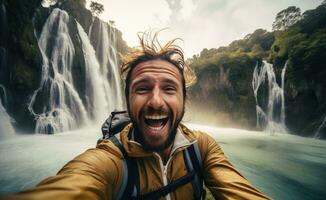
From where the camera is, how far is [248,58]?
33.4 metres

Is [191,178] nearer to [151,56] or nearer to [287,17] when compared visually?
[151,56]

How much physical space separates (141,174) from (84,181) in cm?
49

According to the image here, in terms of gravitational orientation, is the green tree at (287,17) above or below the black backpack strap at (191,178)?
above

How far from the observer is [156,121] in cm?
176

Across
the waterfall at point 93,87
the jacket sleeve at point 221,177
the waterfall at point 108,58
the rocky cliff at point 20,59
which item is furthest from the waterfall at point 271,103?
the jacket sleeve at point 221,177

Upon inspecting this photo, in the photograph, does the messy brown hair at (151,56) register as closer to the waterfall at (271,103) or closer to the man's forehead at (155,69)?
the man's forehead at (155,69)

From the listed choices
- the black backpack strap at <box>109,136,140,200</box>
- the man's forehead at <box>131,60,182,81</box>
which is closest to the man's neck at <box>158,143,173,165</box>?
the black backpack strap at <box>109,136,140,200</box>

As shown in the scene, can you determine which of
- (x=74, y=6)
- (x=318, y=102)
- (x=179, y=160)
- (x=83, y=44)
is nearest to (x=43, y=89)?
(x=83, y=44)

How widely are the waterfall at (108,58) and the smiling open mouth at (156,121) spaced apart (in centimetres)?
2613

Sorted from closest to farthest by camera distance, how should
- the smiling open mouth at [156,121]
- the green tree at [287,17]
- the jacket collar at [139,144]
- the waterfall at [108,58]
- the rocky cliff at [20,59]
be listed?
the jacket collar at [139,144]
the smiling open mouth at [156,121]
the rocky cliff at [20,59]
the waterfall at [108,58]
the green tree at [287,17]

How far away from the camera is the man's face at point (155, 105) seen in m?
1.73

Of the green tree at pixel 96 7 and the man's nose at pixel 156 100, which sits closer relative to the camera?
the man's nose at pixel 156 100

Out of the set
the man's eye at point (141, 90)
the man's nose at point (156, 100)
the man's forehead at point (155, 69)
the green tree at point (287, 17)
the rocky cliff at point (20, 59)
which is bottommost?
the man's nose at point (156, 100)

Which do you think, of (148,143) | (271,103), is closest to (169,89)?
(148,143)
